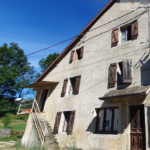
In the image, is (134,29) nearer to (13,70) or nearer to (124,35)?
(124,35)

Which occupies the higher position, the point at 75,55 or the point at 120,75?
the point at 75,55

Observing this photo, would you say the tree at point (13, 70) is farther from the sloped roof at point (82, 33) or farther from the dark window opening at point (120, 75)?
the dark window opening at point (120, 75)

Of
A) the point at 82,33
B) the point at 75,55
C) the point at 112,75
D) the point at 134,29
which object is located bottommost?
the point at 112,75

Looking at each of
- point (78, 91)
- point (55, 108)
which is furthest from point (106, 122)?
point (55, 108)

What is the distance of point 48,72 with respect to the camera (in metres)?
14.3

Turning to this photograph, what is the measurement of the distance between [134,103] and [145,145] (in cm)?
178

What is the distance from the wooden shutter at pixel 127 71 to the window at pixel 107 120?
1638 millimetres

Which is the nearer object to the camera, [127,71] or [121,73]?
[127,71]

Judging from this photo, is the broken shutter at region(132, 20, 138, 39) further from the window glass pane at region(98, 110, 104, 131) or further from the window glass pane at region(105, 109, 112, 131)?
the window glass pane at region(98, 110, 104, 131)

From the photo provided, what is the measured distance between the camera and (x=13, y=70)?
34.7m

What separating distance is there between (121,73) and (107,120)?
276 cm

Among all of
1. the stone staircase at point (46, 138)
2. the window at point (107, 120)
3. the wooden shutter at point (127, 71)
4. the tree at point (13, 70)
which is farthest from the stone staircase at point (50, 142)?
the tree at point (13, 70)

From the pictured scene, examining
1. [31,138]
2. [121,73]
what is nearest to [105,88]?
[121,73]

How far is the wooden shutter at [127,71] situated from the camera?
24.8 ft
